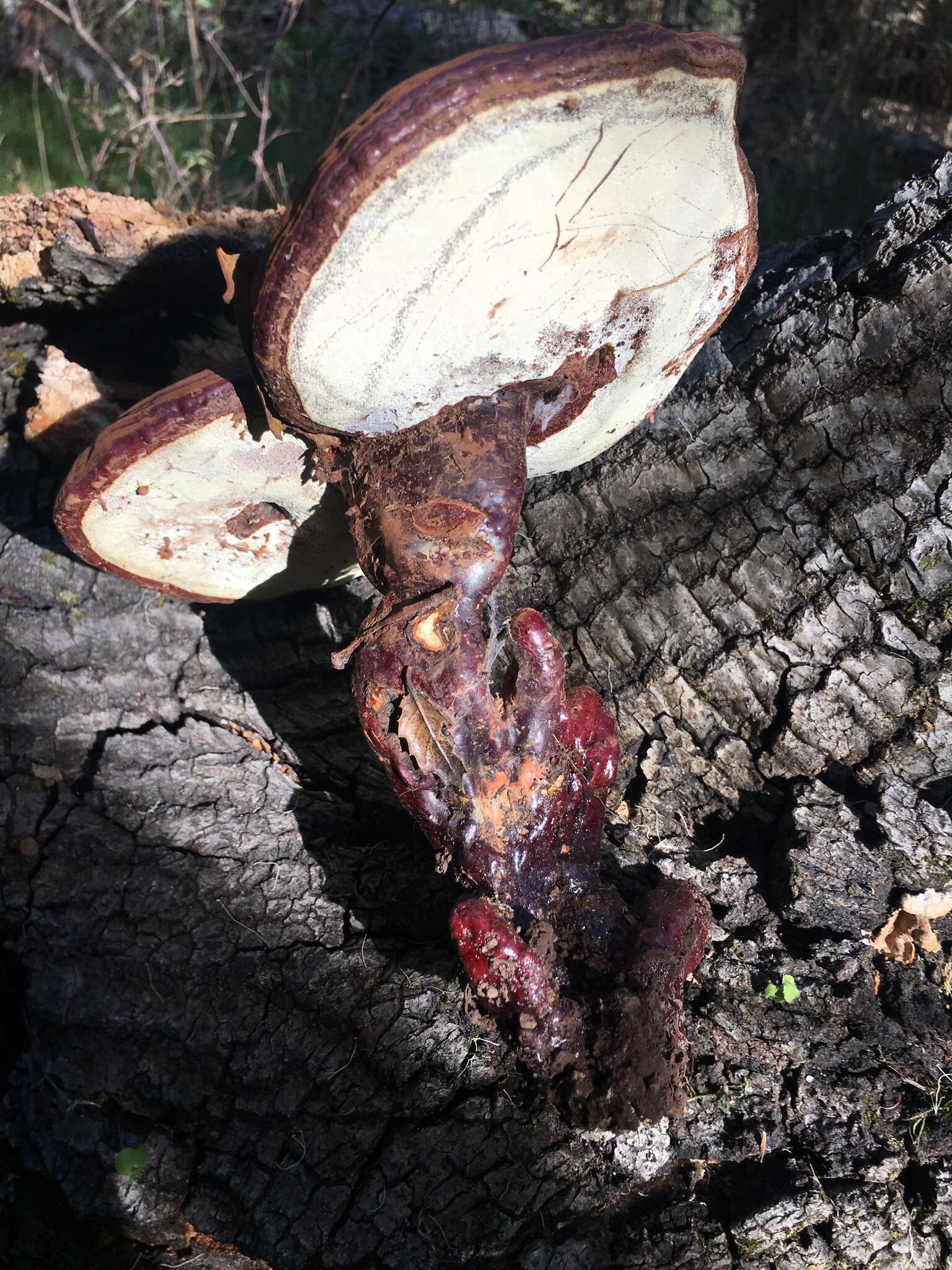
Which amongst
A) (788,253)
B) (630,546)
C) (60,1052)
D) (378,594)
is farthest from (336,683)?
(788,253)

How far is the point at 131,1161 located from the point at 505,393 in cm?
211

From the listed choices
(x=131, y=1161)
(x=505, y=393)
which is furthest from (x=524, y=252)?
(x=131, y=1161)

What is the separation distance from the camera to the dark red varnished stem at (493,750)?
195 cm

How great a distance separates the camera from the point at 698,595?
8.80 ft

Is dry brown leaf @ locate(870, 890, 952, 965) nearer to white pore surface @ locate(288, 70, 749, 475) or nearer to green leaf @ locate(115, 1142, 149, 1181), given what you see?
white pore surface @ locate(288, 70, 749, 475)

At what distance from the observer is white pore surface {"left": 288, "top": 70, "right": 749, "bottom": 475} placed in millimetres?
1534

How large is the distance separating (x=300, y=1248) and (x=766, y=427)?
254 cm

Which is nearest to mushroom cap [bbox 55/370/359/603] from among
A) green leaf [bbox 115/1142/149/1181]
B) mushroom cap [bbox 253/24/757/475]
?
mushroom cap [bbox 253/24/757/475]

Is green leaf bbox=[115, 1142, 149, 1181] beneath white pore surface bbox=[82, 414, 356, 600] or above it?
beneath

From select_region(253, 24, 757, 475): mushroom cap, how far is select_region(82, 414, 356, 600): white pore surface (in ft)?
1.03

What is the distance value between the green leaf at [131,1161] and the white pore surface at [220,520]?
166 centimetres

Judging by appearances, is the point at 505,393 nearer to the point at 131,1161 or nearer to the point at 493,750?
the point at 493,750

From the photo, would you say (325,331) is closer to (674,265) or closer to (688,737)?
(674,265)

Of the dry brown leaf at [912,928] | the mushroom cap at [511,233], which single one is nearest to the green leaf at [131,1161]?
the mushroom cap at [511,233]
